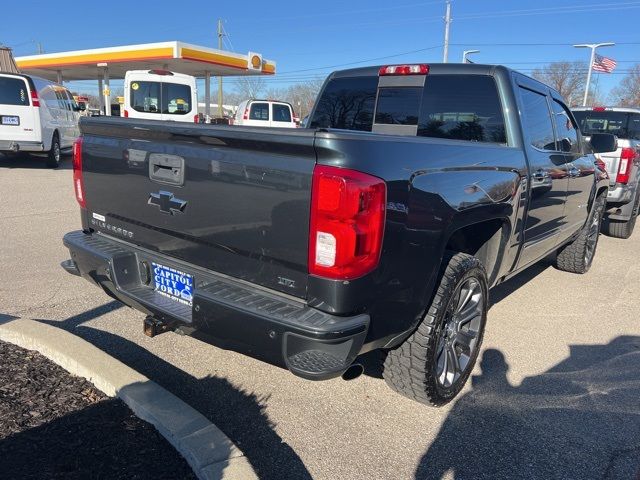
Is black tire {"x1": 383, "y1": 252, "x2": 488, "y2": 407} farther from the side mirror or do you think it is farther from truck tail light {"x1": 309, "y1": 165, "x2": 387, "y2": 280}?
the side mirror

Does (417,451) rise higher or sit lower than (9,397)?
lower

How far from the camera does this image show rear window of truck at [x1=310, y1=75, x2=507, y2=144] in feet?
12.2

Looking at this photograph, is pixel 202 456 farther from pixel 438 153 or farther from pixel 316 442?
pixel 438 153

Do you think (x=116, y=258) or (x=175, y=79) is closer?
(x=116, y=258)

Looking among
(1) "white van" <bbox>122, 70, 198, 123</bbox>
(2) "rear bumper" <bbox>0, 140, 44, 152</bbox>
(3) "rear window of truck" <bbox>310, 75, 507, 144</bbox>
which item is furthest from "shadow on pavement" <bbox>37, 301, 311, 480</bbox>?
(1) "white van" <bbox>122, 70, 198, 123</bbox>

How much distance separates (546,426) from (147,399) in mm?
2224

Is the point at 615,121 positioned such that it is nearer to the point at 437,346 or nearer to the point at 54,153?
the point at 437,346

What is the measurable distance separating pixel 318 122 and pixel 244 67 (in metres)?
23.8

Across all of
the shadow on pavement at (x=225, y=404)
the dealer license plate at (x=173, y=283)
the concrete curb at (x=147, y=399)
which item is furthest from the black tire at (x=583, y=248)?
the concrete curb at (x=147, y=399)

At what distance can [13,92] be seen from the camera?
11.6m

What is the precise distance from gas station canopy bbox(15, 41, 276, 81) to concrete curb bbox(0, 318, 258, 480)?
2215 cm

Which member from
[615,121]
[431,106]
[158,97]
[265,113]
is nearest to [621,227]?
[615,121]

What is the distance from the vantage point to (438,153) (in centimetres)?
264

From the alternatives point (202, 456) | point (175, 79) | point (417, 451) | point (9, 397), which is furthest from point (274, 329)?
point (175, 79)
